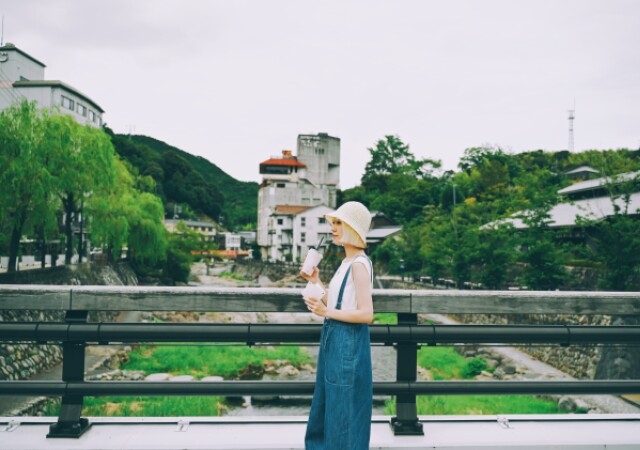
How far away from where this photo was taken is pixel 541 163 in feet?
215

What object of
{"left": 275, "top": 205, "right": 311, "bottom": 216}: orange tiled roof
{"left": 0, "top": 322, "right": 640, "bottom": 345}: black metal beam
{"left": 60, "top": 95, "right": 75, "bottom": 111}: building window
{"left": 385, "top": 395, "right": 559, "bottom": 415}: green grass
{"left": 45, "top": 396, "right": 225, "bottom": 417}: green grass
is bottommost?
{"left": 385, "top": 395, "right": 559, "bottom": 415}: green grass

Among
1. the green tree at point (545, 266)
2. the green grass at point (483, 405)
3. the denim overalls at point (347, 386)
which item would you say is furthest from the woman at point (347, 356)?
the green tree at point (545, 266)

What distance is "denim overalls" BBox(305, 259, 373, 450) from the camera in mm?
2455

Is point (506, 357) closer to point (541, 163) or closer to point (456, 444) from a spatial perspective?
point (456, 444)

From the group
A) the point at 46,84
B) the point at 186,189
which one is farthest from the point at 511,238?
the point at 186,189

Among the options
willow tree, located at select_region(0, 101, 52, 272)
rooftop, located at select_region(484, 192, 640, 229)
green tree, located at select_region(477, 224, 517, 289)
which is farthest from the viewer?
green tree, located at select_region(477, 224, 517, 289)

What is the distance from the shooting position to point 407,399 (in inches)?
120

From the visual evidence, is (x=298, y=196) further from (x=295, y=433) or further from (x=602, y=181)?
(x=295, y=433)

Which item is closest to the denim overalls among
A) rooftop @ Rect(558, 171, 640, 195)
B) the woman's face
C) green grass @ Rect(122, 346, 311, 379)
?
the woman's face

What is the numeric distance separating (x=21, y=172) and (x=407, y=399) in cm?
2055

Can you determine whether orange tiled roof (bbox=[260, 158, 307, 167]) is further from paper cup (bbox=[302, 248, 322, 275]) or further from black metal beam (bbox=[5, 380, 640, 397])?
paper cup (bbox=[302, 248, 322, 275])

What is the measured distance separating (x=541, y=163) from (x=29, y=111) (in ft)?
199

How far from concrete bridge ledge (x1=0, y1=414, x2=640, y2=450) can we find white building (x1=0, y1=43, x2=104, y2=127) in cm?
5423

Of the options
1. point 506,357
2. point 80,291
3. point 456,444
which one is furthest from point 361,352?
point 506,357
